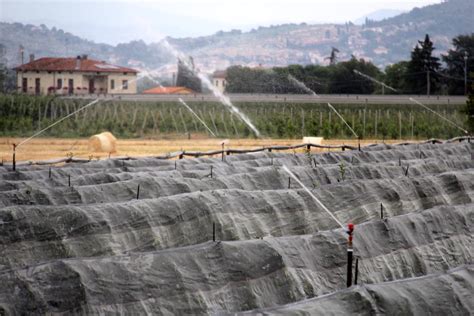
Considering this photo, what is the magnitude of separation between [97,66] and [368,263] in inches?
2262

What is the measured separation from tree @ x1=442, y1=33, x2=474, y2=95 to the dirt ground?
30583 millimetres

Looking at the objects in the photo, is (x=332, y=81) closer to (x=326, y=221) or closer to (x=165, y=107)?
(x=165, y=107)

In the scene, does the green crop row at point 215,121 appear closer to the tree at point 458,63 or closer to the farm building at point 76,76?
the farm building at point 76,76

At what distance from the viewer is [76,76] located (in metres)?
67.2

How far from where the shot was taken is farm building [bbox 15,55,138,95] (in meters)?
65.0

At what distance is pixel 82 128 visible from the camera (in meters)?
44.0

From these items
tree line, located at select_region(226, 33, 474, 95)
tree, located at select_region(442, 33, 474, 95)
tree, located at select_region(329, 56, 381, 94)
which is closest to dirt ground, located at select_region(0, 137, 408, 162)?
tree line, located at select_region(226, 33, 474, 95)

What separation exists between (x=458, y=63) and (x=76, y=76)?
3702 cm

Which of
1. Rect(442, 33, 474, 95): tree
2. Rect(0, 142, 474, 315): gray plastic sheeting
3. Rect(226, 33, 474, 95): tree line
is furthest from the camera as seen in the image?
Rect(442, 33, 474, 95): tree

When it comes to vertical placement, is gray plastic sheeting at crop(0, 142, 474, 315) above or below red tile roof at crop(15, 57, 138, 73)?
below

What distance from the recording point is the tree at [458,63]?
229 ft

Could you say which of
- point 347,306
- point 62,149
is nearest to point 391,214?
point 347,306

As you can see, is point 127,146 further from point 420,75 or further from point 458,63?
point 458,63

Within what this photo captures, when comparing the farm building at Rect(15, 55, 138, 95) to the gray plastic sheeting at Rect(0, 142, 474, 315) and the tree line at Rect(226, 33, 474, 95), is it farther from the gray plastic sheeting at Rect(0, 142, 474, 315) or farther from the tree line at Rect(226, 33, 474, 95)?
the gray plastic sheeting at Rect(0, 142, 474, 315)
